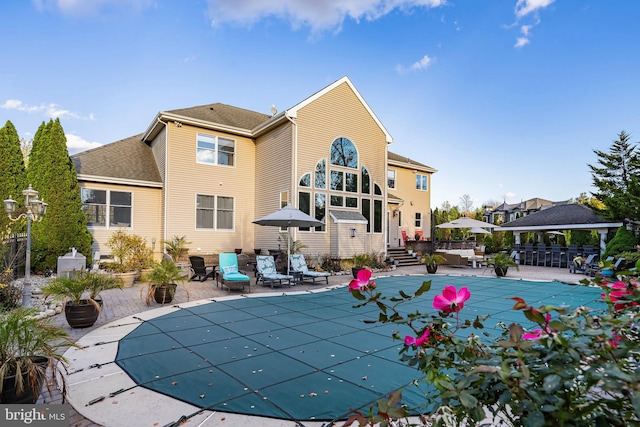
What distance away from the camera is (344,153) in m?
16.5

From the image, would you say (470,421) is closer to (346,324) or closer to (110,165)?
(346,324)

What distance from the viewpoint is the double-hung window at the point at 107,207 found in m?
13.9

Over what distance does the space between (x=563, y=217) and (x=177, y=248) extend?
21503 millimetres

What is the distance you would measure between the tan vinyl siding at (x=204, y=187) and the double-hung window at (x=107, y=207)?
198cm

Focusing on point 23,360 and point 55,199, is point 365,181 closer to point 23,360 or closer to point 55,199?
point 55,199

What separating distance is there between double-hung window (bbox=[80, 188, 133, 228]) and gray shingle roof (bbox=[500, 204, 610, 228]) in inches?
893

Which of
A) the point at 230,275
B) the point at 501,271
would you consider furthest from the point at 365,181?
the point at 230,275

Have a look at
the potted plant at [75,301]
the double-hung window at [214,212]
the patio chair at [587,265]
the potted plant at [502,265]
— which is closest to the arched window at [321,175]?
the double-hung window at [214,212]

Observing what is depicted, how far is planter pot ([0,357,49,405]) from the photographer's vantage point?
289cm

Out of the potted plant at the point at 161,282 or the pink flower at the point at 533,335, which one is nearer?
the pink flower at the point at 533,335

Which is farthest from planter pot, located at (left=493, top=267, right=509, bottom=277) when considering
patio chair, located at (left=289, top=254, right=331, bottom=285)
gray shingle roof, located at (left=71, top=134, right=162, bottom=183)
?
gray shingle roof, located at (left=71, top=134, right=162, bottom=183)

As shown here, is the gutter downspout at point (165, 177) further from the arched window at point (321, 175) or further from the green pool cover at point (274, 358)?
the green pool cover at point (274, 358)

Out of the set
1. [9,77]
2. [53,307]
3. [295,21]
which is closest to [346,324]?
[53,307]

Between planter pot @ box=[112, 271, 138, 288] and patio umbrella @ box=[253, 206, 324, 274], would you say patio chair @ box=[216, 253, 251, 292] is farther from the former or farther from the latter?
planter pot @ box=[112, 271, 138, 288]
